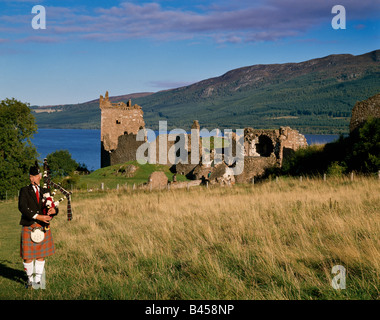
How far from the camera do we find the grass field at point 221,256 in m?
6.07

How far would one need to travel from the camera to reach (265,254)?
7230 mm

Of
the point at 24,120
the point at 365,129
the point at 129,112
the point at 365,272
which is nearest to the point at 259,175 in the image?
the point at 365,129

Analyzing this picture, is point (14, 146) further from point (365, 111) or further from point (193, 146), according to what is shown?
point (365, 111)

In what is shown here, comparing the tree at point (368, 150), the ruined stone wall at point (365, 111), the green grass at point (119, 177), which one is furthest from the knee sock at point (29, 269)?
the green grass at point (119, 177)

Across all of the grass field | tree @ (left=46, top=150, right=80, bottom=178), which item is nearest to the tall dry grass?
the grass field

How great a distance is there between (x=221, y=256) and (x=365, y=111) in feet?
77.5

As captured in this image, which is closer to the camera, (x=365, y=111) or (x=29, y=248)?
(x=29, y=248)

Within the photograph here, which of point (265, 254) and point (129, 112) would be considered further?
point (129, 112)

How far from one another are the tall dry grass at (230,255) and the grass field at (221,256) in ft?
0.07

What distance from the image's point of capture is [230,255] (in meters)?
7.56

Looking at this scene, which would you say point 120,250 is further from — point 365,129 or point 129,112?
point 129,112

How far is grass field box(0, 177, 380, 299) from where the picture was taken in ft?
19.9

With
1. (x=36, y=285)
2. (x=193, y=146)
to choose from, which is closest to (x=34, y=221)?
(x=36, y=285)

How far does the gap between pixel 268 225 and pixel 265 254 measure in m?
2.44
